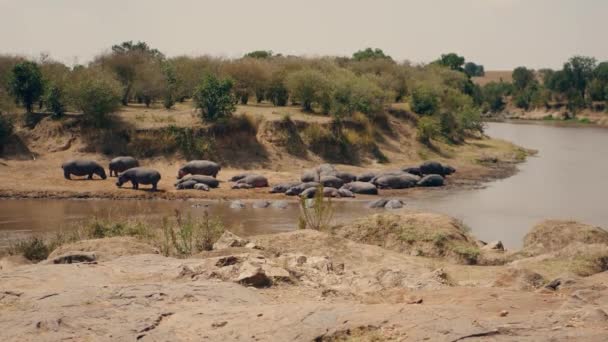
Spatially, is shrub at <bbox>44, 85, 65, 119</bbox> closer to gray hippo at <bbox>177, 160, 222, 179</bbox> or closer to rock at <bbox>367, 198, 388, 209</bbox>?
gray hippo at <bbox>177, 160, 222, 179</bbox>

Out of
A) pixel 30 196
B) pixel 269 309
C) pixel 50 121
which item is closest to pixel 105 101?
pixel 50 121

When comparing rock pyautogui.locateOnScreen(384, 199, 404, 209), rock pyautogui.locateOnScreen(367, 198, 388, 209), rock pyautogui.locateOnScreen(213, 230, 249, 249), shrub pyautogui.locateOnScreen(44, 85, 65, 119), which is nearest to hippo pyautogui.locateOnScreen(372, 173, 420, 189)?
rock pyautogui.locateOnScreen(367, 198, 388, 209)

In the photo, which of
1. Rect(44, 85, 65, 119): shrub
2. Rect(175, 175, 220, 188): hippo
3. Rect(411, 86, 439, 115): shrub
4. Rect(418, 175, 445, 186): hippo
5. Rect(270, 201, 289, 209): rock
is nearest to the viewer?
Rect(270, 201, 289, 209): rock

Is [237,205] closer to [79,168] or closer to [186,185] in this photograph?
[186,185]

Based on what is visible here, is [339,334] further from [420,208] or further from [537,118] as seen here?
[537,118]

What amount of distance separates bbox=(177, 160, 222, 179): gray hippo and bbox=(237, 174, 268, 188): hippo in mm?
1441

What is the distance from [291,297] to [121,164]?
22.5 meters

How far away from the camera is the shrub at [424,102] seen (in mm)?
45781

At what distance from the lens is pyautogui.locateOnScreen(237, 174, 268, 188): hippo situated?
97.3 feet

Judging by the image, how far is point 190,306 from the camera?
28.3 ft

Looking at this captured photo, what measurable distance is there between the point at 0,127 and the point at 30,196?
646 centimetres

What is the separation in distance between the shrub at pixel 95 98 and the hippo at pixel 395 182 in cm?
1227

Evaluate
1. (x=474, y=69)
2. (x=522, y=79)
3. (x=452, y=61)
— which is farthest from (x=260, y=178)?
(x=474, y=69)

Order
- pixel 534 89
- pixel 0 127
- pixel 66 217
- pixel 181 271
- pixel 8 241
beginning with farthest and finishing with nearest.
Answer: pixel 534 89
pixel 0 127
pixel 66 217
pixel 8 241
pixel 181 271
